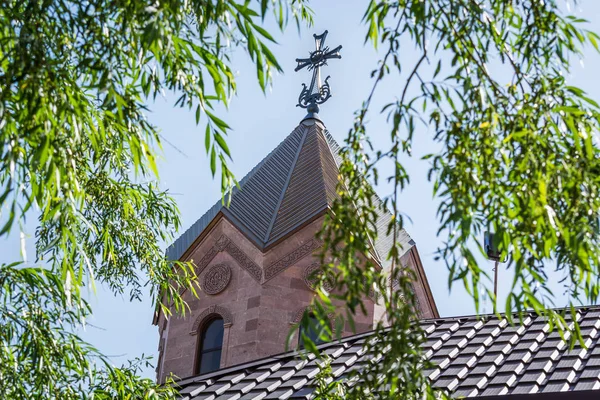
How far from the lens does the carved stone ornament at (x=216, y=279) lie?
52.6 feet

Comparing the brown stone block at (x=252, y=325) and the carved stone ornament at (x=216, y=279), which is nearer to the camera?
the brown stone block at (x=252, y=325)

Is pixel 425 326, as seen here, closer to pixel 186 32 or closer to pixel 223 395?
pixel 223 395

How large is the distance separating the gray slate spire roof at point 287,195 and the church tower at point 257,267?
0.02 m

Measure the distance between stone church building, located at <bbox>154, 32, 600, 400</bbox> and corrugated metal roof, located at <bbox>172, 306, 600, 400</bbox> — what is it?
0.02 meters

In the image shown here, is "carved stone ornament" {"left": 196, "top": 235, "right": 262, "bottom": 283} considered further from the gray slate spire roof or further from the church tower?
the gray slate spire roof

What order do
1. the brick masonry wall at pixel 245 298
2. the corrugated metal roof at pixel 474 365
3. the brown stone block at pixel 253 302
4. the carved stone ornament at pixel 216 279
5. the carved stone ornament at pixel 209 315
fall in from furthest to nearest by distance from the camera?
the carved stone ornament at pixel 216 279 → the carved stone ornament at pixel 209 315 → the brown stone block at pixel 253 302 → the brick masonry wall at pixel 245 298 → the corrugated metal roof at pixel 474 365

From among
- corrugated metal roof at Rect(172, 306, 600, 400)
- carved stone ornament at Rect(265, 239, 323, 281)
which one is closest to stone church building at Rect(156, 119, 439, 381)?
carved stone ornament at Rect(265, 239, 323, 281)

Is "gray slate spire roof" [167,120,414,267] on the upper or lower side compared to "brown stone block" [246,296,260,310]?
upper

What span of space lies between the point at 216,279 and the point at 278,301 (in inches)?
51.1

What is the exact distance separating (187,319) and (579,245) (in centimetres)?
1190

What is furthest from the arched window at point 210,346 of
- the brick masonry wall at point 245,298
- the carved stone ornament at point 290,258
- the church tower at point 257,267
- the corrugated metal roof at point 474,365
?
the corrugated metal roof at point 474,365

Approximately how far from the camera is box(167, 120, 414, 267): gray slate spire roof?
16.2 m

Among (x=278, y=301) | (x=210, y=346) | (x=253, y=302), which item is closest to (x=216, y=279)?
(x=253, y=302)

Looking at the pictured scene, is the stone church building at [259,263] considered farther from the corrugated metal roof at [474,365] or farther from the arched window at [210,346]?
the corrugated metal roof at [474,365]
